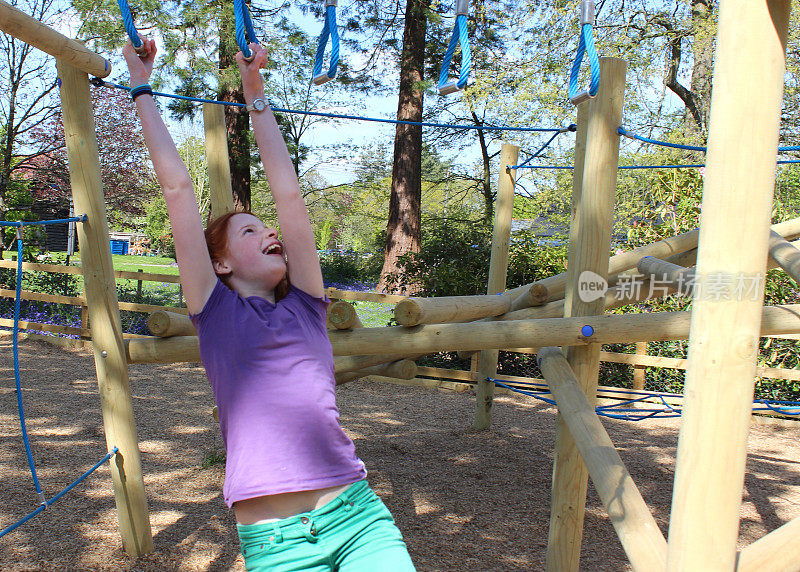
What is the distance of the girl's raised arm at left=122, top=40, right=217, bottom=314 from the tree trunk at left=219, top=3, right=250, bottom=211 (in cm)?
725

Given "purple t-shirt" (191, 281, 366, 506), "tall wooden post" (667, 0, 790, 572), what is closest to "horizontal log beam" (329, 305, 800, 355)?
"purple t-shirt" (191, 281, 366, 506)

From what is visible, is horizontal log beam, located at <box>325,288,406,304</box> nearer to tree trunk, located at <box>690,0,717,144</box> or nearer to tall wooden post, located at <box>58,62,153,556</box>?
tall wooden post, located at <box>58,62,153,556</box>

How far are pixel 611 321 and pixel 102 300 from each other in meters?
2.04

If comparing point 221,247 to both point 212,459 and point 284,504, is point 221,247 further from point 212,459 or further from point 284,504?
point 212,459

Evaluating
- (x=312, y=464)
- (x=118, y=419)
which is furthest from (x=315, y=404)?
(x=118, y=419)

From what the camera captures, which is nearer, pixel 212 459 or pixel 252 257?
pixel 252 257

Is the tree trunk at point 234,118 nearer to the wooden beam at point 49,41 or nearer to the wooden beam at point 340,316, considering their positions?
the wooden beam at point 49,41

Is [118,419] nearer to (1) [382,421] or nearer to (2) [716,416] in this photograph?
(2) [716,416]

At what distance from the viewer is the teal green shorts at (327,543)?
1.45 metres

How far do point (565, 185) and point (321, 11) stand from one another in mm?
7525

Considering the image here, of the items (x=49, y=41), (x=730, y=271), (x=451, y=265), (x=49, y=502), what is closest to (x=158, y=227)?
(x=451, y=265)

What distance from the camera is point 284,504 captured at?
1.49 meters

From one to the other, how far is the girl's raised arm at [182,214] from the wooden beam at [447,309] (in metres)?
1.11

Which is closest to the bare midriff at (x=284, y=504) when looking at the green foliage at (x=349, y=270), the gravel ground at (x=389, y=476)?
the gravel ground at (x=389, y=476)
